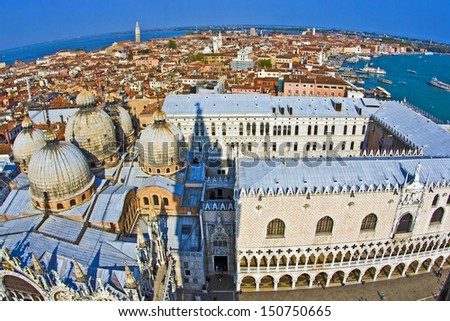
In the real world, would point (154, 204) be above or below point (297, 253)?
above

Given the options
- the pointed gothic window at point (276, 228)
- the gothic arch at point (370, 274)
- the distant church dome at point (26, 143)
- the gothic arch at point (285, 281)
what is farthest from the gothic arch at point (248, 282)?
the distant church dome at point (26, 143)

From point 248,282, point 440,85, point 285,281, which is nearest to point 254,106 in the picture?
point 285,281

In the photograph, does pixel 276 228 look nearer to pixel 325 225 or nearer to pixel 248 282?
pixel 325 225

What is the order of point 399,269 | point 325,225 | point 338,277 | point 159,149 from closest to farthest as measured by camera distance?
point 325,225 < point 159,149 < point 338,277 < point 399,269

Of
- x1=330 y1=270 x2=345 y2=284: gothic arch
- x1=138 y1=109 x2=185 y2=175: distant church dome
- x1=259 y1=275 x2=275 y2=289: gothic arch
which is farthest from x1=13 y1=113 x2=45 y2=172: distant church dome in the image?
x1=330 y1=270 x2=345 y2=284: gothic arch

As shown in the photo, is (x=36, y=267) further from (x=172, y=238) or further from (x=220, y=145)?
(x=220, y=145)

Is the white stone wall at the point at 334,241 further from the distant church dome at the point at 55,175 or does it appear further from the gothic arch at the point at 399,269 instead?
the distant church dome at the point at 55,175
